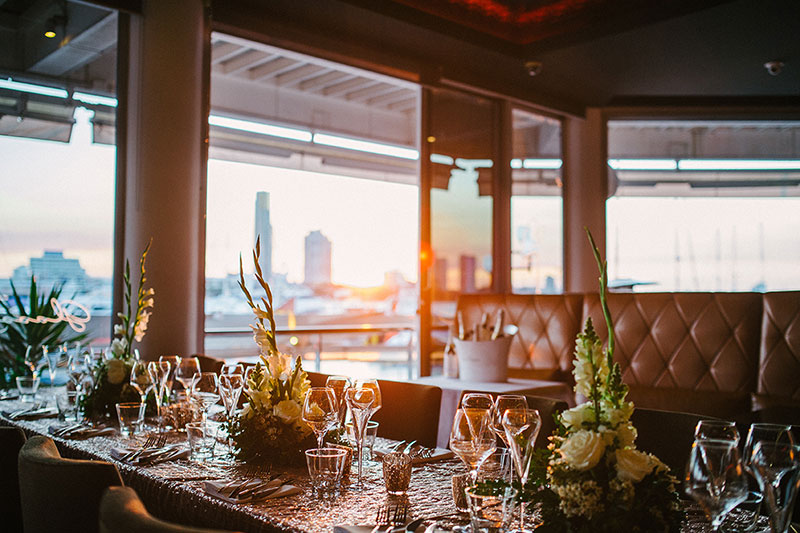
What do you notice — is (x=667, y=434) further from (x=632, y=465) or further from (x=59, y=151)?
(x=59, y=151)

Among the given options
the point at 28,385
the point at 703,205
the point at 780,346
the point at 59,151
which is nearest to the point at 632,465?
the point at 28,385

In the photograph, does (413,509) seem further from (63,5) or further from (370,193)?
(370,193)

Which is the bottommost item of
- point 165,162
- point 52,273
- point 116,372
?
point 116,372

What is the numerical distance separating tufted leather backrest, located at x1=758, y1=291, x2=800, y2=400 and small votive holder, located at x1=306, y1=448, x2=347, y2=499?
2705 millimetres

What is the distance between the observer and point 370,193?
444 inches

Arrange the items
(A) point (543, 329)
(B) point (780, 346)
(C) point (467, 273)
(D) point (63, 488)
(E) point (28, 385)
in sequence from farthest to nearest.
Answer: (C) point (467, 273) → (A) point (543, 329) → (B) point (780, 346) → (E) point (28, 385) → (D) point (63, 488)

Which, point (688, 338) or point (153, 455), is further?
point (688, 338)

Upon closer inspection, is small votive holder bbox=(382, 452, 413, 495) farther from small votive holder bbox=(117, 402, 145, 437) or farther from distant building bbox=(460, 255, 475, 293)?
distant building bbox=(460, 255, 475, 293)

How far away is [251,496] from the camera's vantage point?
151cm

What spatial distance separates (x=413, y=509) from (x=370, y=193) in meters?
9.98

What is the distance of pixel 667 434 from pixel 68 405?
2013 mm

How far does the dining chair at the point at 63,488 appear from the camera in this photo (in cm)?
127

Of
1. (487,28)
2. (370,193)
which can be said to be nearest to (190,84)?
(487,28)

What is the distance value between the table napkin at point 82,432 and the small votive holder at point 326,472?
992mm
